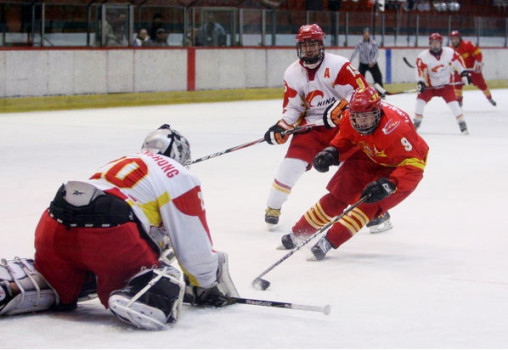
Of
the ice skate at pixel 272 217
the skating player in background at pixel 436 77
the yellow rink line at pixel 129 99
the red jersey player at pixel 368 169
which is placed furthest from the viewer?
the yellow rink line at pixel 129 99

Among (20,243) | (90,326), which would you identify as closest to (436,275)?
(90,326)

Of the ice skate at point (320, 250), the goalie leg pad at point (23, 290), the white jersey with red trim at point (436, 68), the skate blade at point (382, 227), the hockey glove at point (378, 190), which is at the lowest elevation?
the skate blade at point (382, 227)

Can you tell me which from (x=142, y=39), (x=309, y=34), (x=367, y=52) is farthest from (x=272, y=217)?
(x=367, y=52)

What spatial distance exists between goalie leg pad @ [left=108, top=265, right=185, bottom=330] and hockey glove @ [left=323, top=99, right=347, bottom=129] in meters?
2.41

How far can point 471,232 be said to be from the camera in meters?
5.19

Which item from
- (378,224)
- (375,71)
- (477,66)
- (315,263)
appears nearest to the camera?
(315,263)

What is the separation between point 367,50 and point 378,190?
1307 cm

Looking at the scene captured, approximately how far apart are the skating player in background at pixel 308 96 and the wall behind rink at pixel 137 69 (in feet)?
26.8

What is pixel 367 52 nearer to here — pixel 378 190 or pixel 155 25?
pixel 155 25

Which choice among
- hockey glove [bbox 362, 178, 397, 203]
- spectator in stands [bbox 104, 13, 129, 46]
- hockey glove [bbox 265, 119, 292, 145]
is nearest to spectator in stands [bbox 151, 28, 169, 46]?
spectator in stands [bbox 104, 13, 129, 46]

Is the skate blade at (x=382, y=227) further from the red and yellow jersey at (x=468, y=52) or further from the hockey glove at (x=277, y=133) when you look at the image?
the red and yellow jersey at (x=468, y=52)

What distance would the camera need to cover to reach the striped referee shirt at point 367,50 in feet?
56.0

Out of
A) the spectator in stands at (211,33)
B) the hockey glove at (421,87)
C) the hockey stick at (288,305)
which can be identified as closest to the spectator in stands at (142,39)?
the spectator in stands at (211,33)

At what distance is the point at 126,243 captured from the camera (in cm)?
319
